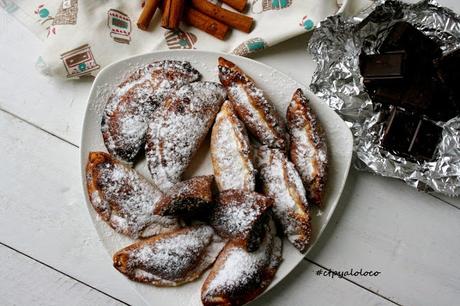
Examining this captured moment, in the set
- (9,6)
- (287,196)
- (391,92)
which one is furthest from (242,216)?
(9,6)

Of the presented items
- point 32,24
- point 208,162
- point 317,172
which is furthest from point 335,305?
point 32,24

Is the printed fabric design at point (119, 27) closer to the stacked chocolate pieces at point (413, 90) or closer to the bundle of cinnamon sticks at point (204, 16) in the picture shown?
the bundle of cinnamon sticks at point (204, 16)

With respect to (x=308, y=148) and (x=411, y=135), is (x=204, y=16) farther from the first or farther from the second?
(x=411, y=135)

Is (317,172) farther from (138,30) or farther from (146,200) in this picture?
(138,30)

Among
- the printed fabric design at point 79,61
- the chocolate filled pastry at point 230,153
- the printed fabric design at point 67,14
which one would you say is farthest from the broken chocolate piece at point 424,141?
the printed fabric design at point 67,14

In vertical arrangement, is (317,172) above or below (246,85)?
below

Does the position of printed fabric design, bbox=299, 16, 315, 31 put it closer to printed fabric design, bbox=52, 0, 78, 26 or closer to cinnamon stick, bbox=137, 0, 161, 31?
cinnamon stick, bbox=137, 0, 161, 31
